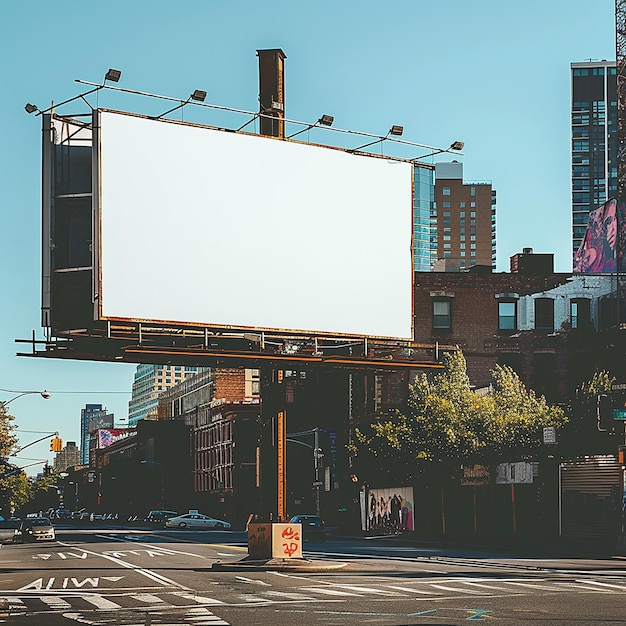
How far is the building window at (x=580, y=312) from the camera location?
94375mm

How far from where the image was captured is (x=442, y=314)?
310ft

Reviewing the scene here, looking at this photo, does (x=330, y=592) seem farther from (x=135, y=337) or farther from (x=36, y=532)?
(x=36, y=532)

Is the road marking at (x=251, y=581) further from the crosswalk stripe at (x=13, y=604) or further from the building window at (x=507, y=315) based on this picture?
the building window at (x=507, y=315)

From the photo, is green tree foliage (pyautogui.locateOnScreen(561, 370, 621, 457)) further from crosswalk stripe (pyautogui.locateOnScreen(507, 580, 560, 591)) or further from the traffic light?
crosswalk stripe (pyautogui.locateOnScreen(507, 580, 560, 591))

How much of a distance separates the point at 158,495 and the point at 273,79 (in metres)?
136

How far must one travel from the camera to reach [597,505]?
5828 cm

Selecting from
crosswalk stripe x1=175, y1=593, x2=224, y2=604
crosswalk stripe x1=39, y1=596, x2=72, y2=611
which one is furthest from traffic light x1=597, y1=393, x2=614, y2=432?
crosswalk stripe x1=39, y1=596, x2=72, y2=611

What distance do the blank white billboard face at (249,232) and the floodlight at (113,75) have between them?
4.33ft

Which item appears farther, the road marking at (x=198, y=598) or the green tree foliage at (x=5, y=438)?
the green tree foliage at (x=5, y=438)

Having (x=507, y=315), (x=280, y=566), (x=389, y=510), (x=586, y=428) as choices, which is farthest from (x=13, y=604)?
(x=507, y=315)

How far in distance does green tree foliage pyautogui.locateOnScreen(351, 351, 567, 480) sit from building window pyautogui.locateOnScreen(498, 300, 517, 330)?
1489 cm

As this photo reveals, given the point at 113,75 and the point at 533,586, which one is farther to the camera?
the point at 113,75

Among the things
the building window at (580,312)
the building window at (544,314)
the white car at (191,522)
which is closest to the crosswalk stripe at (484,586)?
the building window at (544,314)

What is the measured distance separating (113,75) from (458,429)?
4243 centimetres
